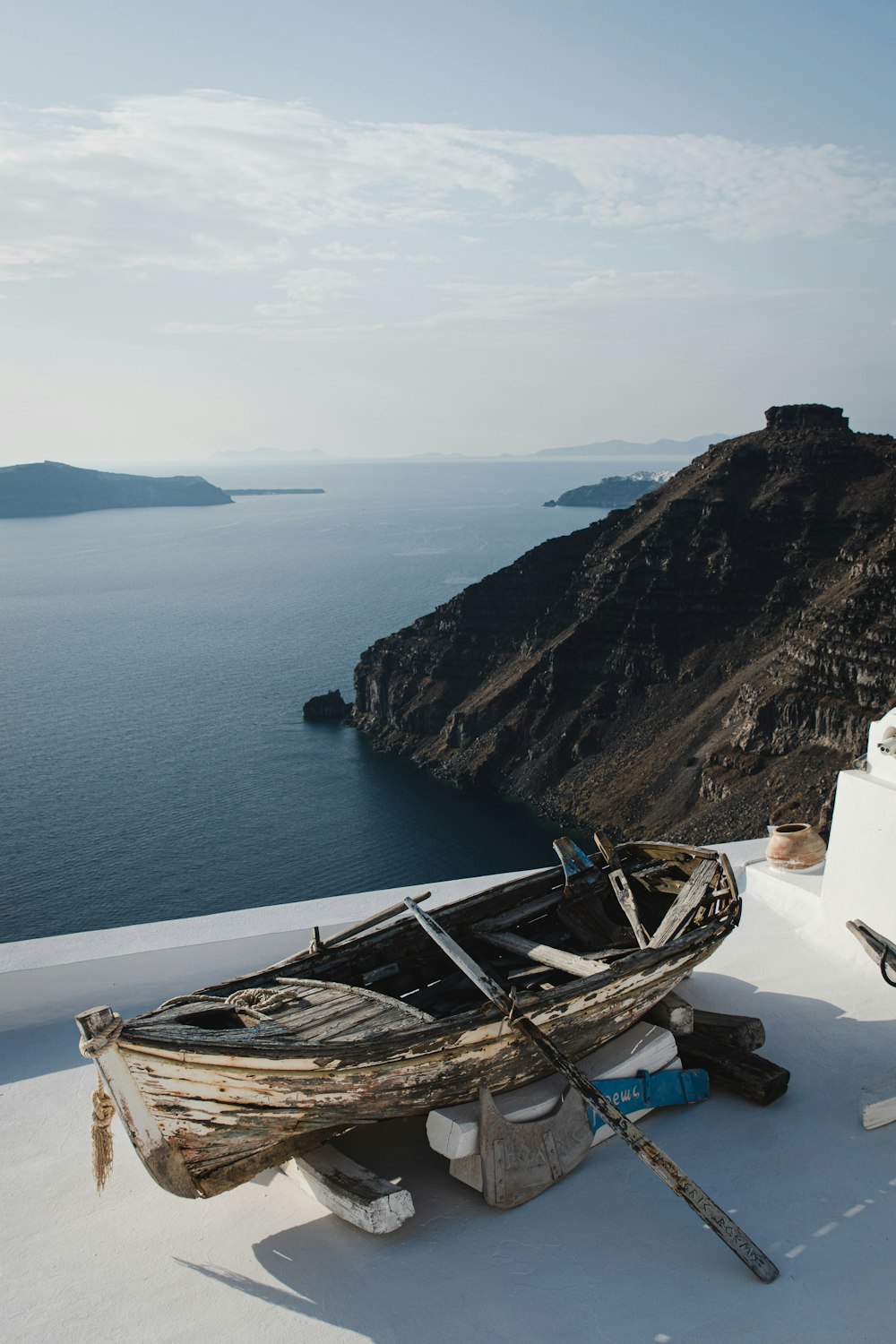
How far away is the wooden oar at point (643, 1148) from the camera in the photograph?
4.42 m

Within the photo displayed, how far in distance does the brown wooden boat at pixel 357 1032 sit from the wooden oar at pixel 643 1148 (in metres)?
0.08

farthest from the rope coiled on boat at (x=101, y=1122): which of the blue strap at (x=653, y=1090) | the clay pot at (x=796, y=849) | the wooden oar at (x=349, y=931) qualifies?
the clay pot at (x=796, y=849)

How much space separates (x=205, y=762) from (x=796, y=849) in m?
54.9

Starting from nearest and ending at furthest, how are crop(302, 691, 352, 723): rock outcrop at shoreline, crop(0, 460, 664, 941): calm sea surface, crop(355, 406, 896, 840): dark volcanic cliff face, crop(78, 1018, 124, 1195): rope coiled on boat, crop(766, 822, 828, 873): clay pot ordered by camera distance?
crop(78, 1018, 124, 1195): rope coiled on boat → crop(766, 822, 828, 873): clay pot → crop(0, 460, 664, 941): calm sea surface → crop(355, 406, 896, 840): dark volcanic cliff face → crop(302, 691, 352, 723): rock outcrop at shoreline

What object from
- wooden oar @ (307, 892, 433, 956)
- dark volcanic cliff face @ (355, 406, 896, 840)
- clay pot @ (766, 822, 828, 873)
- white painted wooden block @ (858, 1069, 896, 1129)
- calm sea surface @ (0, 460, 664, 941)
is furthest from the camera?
dark volcanic cliff face @ (355, 406, 896, 840)

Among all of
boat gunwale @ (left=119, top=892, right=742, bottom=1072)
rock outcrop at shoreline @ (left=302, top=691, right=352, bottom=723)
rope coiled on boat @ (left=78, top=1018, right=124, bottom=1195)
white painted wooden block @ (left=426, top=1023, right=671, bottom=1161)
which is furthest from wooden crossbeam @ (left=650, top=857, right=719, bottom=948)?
rock outcrop at shoreline @ (left=302, top=691, right=352, bottom=723)

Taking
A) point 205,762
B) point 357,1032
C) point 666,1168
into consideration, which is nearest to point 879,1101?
point 666,1168

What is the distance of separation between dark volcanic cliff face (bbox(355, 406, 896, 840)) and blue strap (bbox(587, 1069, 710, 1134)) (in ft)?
153

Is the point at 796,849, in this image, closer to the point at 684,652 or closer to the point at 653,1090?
the point at 653,1090

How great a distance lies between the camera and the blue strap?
545 centimetres

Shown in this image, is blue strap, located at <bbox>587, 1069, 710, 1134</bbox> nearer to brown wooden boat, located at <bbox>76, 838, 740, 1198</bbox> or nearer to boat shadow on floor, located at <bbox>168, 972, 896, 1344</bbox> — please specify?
boat shadow on floor, located at <bbox>168, 972, 896, 1344</bbox>

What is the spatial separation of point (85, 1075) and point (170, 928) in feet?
5.29

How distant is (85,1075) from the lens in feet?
21.5

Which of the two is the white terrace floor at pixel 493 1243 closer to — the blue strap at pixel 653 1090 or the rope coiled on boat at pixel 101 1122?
the blue strap at pixel 653 1090
